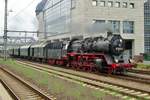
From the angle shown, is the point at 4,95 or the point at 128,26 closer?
the point at 4,95

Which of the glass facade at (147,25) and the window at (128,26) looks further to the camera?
the glass facade at (147,25)

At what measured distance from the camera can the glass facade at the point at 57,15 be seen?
315 feet

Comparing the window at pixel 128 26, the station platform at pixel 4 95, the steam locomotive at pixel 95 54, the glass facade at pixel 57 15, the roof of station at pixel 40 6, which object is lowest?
the station platform at pixel 4 95

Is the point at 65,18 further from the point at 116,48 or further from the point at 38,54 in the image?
the point at 116,48

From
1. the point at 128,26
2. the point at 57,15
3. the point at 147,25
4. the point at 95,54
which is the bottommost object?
the point at 95,54

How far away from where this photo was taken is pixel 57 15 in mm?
107875

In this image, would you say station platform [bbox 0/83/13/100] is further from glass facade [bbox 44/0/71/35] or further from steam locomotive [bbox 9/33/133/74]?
glass facade [bbox 44/0/71/35]

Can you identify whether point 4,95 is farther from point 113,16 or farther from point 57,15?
point 57,15

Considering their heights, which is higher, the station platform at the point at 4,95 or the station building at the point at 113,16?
the station building at the point at 113,16

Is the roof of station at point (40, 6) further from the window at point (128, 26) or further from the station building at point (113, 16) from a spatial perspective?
the window at point (128, 26)

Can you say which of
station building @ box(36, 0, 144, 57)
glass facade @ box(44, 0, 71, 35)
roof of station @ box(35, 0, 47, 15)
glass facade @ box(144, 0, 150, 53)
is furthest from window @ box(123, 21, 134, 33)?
roof of station @ box(35, 0, 47, 15)

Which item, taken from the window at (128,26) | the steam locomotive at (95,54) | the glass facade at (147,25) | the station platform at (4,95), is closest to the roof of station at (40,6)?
the glass facade at (147,25)

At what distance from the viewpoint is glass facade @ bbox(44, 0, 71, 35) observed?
96062mm

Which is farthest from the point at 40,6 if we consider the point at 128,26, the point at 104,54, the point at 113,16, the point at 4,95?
the point at 4,95
